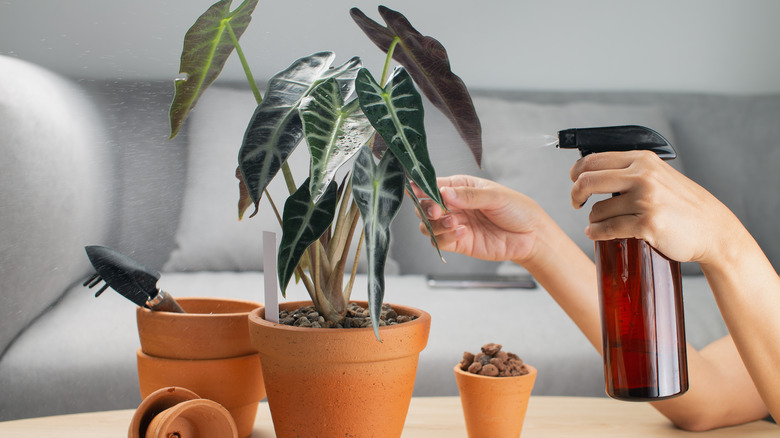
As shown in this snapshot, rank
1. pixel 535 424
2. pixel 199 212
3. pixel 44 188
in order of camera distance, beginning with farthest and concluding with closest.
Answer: pixel 199 212, pixel 44 188, pixel 535 424

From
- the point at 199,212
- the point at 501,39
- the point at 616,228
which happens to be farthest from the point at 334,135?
the point at 501,39

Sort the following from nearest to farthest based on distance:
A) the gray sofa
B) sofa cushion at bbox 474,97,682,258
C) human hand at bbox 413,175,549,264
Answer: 1. human hand at bbox 413,175,549,264
2. the gray sofa
3. sofa cushion at bbox 474,97,682,258

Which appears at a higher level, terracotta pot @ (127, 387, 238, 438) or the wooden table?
terracotta pot @ (127, 387, 238, 438)

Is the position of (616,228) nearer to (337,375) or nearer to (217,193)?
(337,375)

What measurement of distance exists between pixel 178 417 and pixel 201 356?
0.08 m

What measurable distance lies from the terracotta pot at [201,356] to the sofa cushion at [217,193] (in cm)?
102

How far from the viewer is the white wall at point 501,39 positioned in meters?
1.60

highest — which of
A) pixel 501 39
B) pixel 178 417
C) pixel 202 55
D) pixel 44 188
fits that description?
pixel 501 39

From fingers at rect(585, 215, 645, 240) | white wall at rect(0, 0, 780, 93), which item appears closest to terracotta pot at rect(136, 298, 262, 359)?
fingers at rect(585, 215, 645, 240)

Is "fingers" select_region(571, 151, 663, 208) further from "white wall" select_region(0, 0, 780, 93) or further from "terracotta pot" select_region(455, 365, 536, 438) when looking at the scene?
"white wall" select_region(0, 0, 780, 93)

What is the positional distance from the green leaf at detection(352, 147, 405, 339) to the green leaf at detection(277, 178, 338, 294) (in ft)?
0.13

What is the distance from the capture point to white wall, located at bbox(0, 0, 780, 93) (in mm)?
1598

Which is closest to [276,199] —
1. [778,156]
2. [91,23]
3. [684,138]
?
[91,23]

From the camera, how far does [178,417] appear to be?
0.55 meters
